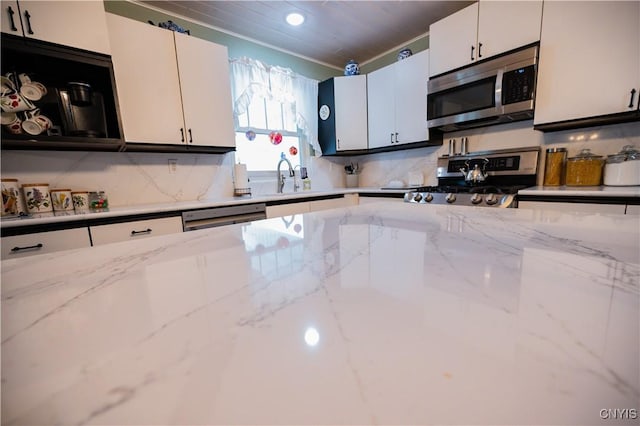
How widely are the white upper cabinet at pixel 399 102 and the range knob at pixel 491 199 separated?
0.92 meters

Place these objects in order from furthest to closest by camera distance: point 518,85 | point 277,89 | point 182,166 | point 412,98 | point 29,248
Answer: point 277,89 → point 412,98 → point 182,166 → point 518,85 → point 29,248

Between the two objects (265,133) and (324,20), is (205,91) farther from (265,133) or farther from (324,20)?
(324,20)

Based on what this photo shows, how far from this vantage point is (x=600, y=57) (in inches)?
63.3

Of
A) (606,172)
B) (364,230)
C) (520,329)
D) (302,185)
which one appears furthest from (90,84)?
(606,172)

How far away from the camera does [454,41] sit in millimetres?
2146

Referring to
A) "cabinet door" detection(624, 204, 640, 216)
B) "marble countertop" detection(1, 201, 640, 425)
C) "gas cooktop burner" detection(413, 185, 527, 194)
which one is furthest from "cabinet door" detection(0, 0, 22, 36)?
"cabinet door" detection(624, 204, 640, 216)

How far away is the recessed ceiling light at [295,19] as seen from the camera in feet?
7.30

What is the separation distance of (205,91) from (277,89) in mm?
885

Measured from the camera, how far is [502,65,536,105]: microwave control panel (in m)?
1.83

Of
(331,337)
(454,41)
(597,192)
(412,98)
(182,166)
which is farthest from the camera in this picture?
(412,98)

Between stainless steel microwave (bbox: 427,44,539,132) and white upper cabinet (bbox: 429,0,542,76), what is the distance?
0.24 ft

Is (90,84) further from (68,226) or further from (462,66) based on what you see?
(462,66)

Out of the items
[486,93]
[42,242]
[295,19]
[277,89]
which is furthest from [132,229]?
[486,93]

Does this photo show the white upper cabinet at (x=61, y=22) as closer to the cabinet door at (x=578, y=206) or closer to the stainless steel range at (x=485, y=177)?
the stainless steel range at (x=485, y=177)
